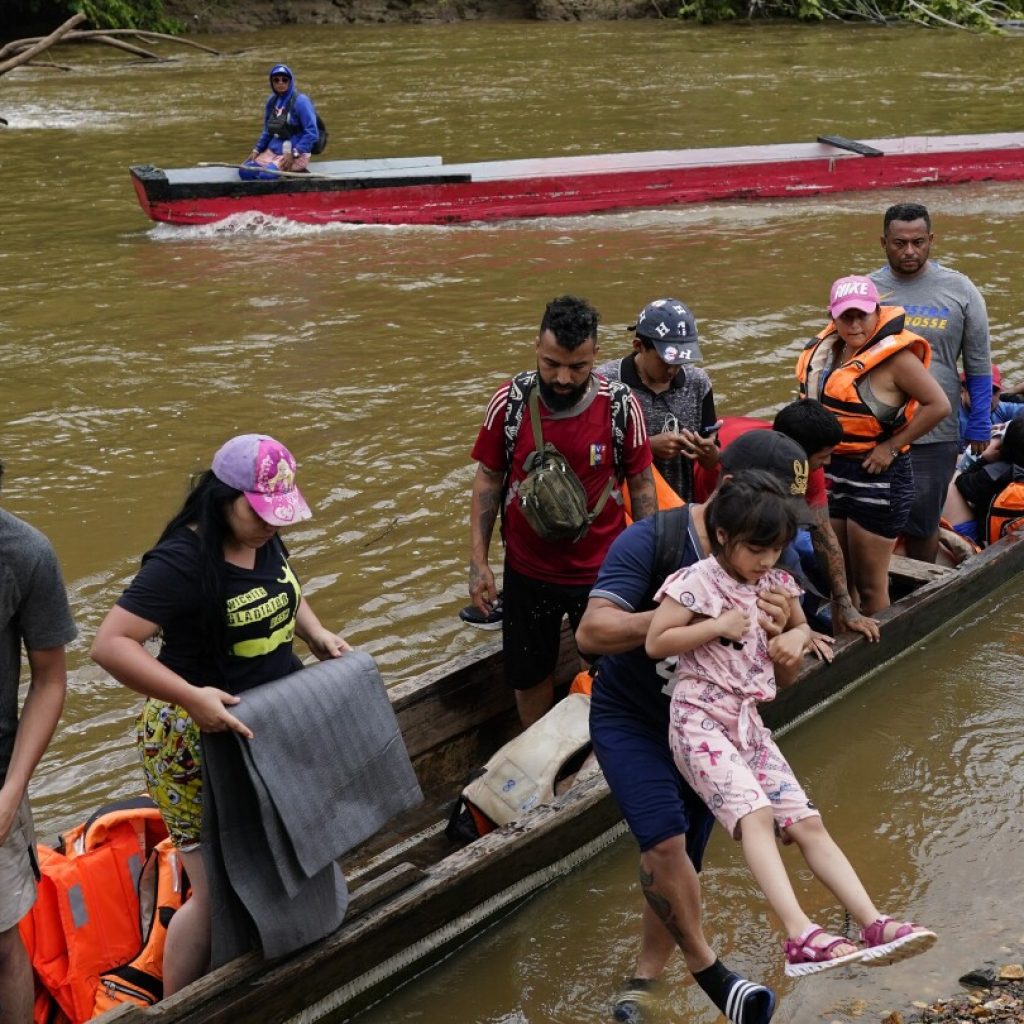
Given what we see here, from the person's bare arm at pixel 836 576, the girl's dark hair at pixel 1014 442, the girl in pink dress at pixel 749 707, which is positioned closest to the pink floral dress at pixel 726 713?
the girl in pink dress at pixel 749 707

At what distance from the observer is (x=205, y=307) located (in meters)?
13.3

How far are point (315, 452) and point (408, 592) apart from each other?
2.25 m

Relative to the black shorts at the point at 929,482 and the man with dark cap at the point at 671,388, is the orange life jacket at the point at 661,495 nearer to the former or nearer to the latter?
the man with dark cap at the point at 671,388

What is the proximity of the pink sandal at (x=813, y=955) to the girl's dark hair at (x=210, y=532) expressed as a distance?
1787mm

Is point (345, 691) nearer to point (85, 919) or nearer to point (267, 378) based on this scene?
point (85, 919)

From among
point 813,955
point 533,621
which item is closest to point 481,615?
point 533,621

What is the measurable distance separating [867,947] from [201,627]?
2002 mm

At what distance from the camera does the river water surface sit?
548 cm

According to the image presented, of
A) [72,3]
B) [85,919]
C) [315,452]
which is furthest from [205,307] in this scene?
[72,3]

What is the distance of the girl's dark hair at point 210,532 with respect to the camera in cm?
394

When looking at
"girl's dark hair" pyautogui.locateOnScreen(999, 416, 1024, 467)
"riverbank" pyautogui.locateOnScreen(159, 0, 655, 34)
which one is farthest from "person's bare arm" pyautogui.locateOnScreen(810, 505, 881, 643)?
"riverbank" pyautogui.locateOnScreen(159, 0, 655, 34)

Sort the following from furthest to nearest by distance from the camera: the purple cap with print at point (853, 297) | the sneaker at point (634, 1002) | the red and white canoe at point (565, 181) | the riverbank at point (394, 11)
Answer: the riverbank at point (394, 11) < the red and white canoe at point (565, 181) < the purple cap with print at point (853, 297) < the sneaker at point (634, 1002)

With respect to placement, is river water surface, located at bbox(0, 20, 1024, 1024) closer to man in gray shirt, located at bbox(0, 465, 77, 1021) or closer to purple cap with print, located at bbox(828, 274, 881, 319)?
man in gray shirt, located at bbox(0, 465, 77, 1021)

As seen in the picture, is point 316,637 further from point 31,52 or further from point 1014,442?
point 31,52
